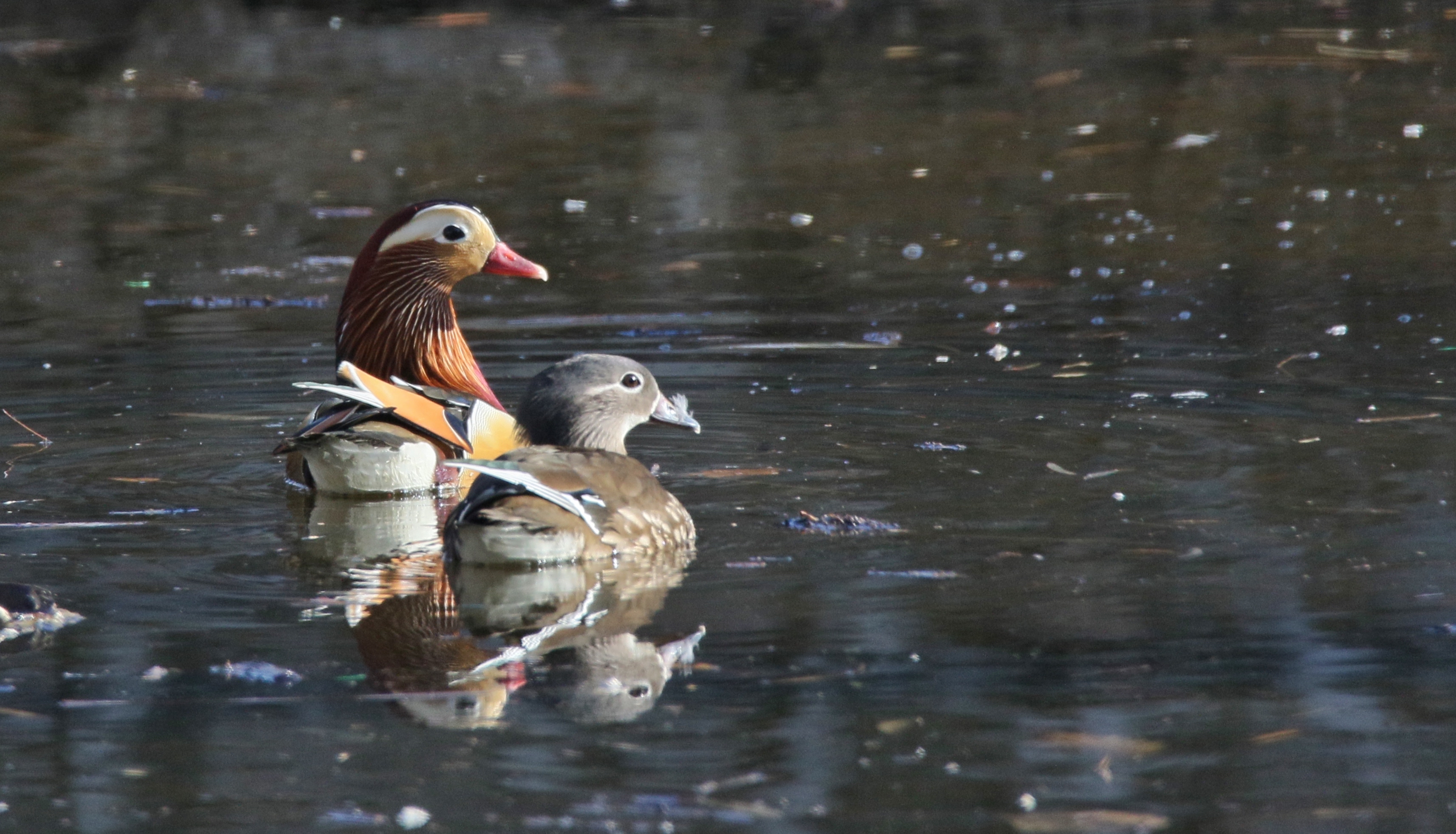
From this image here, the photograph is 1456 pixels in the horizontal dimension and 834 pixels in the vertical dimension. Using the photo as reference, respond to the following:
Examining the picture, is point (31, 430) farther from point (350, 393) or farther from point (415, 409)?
point (350, 393)

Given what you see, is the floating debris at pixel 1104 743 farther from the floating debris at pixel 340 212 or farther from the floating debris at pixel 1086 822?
the floating debris at pixel 340 212

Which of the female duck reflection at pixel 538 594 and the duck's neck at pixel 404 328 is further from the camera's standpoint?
the duck's neck at pixel 404 328

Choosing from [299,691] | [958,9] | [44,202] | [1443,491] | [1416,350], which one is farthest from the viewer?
[958,9]

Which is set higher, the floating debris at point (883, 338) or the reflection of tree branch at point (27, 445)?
the reflection of tree branch at point (27, 445)

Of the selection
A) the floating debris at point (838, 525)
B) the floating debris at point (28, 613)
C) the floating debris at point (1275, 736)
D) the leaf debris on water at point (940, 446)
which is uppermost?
the floating debris at point (28, 613)

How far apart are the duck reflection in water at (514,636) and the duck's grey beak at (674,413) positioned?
120 cm

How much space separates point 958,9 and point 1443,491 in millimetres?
12685

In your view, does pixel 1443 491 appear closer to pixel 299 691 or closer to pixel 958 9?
pixel 299 691

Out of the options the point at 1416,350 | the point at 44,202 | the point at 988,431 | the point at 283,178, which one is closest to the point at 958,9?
the point at 283,178

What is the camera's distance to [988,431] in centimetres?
748

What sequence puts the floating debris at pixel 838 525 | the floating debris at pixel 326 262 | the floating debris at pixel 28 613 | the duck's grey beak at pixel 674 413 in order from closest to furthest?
1. the floating debris at pixel 28 613
2. the floating debris at pixel 838 525
3. the duck's grey beak at pixel 674 413
4. the floating debris at pixel 326 262

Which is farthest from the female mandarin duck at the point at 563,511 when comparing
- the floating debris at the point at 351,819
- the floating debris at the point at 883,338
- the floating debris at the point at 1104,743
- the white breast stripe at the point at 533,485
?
the floating debris at the point at 883,338

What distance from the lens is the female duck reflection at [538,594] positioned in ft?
15.0

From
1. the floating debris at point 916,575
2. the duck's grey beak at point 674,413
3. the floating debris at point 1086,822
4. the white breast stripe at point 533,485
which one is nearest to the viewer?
Result: the floating debris at point 1086,822
